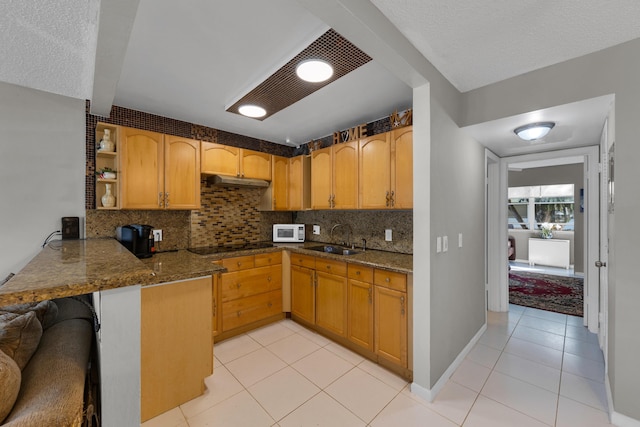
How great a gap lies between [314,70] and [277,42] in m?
0.31

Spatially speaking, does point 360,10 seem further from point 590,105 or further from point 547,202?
point 547,202

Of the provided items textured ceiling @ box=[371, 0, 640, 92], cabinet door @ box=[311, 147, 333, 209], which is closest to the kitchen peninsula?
cabinet door @ box=[311, 147, 333, 209]

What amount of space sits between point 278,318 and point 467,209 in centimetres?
248

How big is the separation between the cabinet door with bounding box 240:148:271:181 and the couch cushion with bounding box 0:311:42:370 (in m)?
2.34

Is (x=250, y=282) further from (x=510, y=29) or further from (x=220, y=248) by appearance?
(x=510, y=29)

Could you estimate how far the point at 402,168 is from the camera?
2.51 meters

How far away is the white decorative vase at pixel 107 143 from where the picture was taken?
248 cm

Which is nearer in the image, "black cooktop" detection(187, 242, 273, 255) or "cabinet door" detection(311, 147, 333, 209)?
"black cooktop" detection(187, 242, 273, 255)

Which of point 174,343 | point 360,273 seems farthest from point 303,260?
point 174,343

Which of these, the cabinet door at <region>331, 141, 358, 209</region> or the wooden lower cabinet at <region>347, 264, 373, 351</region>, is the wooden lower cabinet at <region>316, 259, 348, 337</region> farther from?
the cabinet door at <region>331, 141, 358, 209</region>

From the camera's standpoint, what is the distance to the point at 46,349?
133 centimetres

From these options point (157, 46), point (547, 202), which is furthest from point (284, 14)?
point (547, 202)

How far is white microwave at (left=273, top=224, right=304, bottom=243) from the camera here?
3.72 metres

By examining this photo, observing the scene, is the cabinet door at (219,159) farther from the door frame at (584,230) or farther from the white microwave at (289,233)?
the door frame at (584,230)
